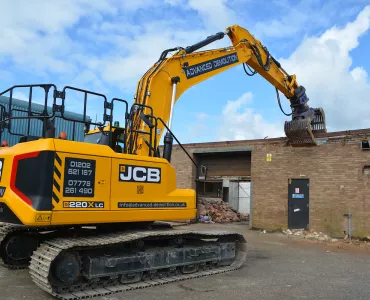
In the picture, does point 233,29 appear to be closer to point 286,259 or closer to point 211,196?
point 286,259

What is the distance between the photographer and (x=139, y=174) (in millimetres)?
6645

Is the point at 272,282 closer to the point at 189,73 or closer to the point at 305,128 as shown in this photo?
the point at 189,73

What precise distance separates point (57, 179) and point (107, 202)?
887mm

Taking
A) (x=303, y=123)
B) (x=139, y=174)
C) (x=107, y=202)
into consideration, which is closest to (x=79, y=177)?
(x=107, y=202)

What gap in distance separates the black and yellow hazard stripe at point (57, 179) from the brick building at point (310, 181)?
8.46 meters

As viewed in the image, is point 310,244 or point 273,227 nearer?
point 310,244

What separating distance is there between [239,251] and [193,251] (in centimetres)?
148

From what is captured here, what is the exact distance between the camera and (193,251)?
7.34 metres

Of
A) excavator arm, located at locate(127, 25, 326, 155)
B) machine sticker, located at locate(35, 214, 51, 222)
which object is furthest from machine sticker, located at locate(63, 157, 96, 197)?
excavator arm, located at locate(127, 25, 326, 155)

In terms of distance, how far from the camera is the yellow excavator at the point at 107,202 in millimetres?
5664

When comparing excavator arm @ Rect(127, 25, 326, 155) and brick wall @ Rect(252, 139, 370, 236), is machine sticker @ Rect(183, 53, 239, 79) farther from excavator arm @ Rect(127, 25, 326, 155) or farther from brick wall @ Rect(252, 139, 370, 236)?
brick wall @ Rect(252, 139, 370, 236)

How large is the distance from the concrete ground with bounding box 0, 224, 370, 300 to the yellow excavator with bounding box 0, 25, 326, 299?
35 centimetres

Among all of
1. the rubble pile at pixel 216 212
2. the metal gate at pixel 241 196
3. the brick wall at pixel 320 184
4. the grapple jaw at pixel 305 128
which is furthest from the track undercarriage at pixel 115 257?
the metal gate at pixel 241 196

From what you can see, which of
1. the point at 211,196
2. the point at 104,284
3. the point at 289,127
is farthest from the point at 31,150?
the point at 211,196
